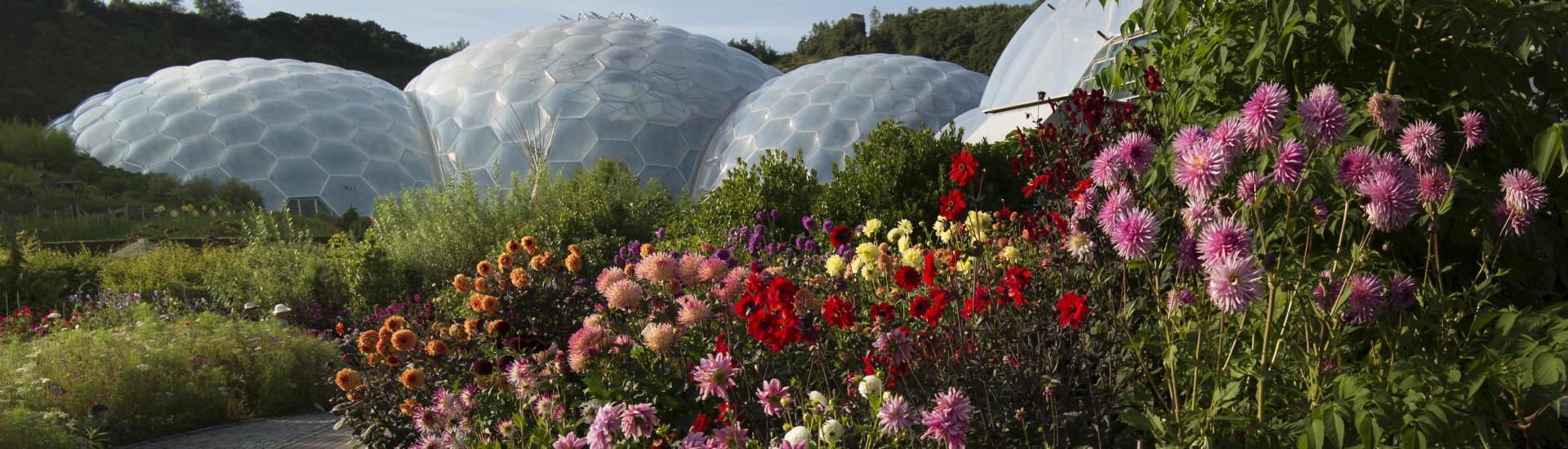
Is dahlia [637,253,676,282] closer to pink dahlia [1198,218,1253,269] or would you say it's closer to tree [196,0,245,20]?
pink dahlia [1198,218,1253,269]

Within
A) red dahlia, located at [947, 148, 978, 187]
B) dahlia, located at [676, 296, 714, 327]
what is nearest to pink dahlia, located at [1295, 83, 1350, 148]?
red dahlia, located at [947, 148, 978, 187]

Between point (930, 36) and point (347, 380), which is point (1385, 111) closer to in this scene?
point (347, 380)

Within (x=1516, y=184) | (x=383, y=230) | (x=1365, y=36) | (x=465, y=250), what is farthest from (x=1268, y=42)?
(x=383, y=230)

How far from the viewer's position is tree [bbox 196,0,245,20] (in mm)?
43375

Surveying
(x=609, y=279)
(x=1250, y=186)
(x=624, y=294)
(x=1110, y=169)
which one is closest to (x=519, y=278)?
(x=609, y=279)

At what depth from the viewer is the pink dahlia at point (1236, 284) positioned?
1.63 meters

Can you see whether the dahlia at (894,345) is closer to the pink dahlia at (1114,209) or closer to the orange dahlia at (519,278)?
the pink dahlia at (1114,209)

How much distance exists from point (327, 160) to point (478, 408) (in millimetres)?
20255

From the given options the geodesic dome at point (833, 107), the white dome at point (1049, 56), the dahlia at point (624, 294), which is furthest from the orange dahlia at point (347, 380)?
the geodesic dome at point (833, 107)

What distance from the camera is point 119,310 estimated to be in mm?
8086

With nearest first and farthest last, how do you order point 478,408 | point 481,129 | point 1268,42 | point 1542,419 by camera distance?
point 1542,419, point 1268,42, point 478,408, point 481,129

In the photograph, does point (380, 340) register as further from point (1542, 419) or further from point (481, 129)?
point (481, 129)

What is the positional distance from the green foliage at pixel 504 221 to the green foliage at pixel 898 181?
2.16 metres

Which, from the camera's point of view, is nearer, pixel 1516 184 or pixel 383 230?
pixel 1516 184
